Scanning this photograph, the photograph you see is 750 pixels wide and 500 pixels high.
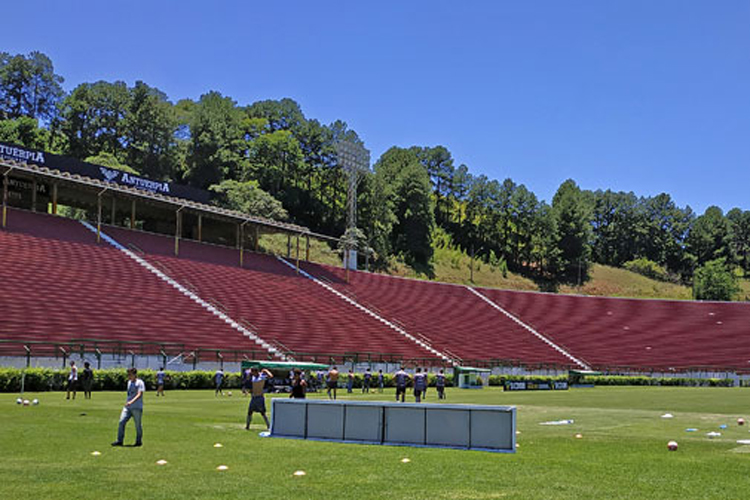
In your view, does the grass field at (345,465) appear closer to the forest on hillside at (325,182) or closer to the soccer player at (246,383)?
the soccer player at (246,383)

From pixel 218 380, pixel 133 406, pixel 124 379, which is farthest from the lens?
pixel 218 380

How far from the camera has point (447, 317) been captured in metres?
70.9

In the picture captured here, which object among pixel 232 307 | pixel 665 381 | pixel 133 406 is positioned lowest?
pixel 665 381

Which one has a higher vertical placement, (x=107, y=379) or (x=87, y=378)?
(x=87, y=378)

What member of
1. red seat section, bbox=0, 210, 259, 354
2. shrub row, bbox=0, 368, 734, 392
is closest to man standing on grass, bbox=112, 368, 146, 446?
shrub row, bbox=0, 368, 734, 392

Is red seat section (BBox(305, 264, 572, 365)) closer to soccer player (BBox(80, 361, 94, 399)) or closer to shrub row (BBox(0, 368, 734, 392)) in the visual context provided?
shrub row (BBox(0, 368, 734, 392))

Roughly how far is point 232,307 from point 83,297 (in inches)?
442

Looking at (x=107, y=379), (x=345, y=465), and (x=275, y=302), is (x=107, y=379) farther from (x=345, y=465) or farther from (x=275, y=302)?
(x=345, y=465)

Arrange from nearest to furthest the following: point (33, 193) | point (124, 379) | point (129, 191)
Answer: point (124, 379), point (33, 193), point (129, 191)

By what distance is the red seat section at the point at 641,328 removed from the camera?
72688mm

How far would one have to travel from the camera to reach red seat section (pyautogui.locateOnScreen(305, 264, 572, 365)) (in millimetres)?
65000

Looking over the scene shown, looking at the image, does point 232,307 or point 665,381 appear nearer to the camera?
point 232,307

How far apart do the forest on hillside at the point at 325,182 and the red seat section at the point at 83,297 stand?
33.9m

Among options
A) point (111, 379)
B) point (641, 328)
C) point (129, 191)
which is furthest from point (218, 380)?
point (641, 328)
